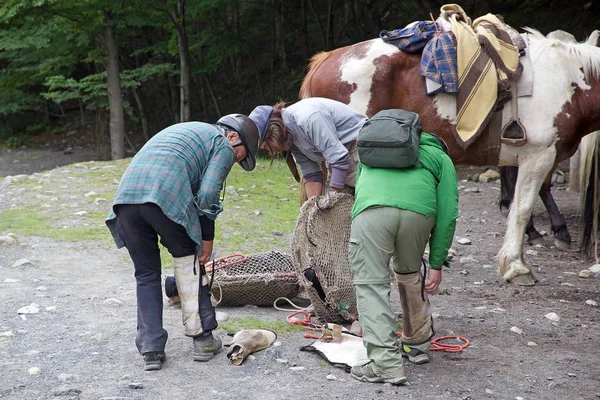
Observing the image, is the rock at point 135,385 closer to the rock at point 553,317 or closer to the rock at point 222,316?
the rock at point 222,316

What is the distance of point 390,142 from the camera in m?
3.66

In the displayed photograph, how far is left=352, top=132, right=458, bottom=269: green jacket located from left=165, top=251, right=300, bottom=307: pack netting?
4.56ft

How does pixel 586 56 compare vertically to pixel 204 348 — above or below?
above

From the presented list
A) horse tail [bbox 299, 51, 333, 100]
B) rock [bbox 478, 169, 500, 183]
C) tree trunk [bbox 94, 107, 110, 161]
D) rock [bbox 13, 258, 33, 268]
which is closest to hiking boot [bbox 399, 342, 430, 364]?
horse tail [bbox 299, 51, 333, 100]

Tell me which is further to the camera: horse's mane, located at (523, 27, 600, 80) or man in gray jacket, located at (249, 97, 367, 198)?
horse's mane, located at (523, 27, 600, 80)

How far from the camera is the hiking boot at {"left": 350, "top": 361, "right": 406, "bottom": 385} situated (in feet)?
12.1

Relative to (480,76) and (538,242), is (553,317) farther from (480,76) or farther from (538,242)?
(538,242)

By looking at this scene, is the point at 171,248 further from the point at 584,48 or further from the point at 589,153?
the point at 589,153

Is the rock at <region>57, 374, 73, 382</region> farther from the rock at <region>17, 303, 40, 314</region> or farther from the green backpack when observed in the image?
the green backpack

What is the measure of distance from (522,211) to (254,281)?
2.50 m

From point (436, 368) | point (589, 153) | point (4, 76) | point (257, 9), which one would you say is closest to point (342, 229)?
point (436, 368)

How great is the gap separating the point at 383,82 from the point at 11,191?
5520mm

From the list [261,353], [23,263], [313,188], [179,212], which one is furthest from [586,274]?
[23,263]

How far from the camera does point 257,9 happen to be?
54.2 ft
